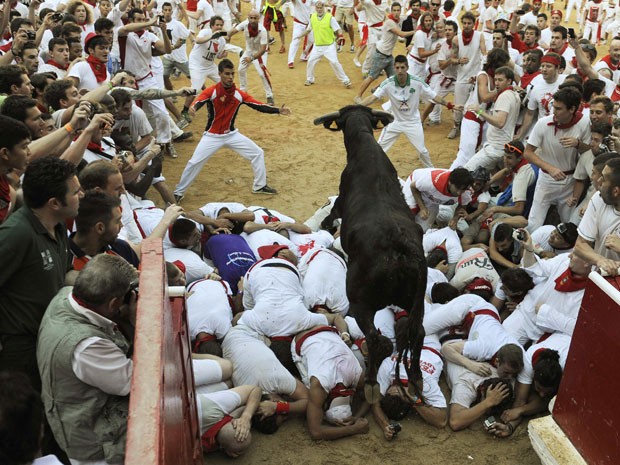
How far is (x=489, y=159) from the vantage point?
845 centimetres

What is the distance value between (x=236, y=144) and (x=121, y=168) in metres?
3.03

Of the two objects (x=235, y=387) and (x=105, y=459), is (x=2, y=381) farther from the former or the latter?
(x=235, y=387)

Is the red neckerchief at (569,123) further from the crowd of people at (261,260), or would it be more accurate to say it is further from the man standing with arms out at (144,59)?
the man standing with arms out at (144,59)

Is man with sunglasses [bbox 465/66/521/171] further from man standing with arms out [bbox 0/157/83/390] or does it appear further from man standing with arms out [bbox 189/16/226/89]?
man standing with arms out [bbox 0/157/83/390]

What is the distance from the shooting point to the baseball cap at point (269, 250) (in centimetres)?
621

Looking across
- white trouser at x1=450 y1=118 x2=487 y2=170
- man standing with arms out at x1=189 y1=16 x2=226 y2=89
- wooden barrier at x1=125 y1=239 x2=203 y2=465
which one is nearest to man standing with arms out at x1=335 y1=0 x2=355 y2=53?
man standing with arms out at x1=189 y1=16 x2=226 y2=89

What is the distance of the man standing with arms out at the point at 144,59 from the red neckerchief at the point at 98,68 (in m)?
1.00

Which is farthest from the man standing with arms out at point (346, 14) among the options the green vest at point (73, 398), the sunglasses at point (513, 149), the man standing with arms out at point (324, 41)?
the green vest at point (73, 398)

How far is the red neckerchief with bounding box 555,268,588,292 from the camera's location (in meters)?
5.46

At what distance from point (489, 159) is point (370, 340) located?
4.41 meters

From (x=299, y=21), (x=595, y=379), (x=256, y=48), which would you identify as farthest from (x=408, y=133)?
(x=299, y=21)

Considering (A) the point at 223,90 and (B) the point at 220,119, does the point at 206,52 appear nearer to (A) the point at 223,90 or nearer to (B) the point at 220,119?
(A) the point at 223,90

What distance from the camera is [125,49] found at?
380 inches

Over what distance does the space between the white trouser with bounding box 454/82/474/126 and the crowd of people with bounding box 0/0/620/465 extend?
1634 millimetres
